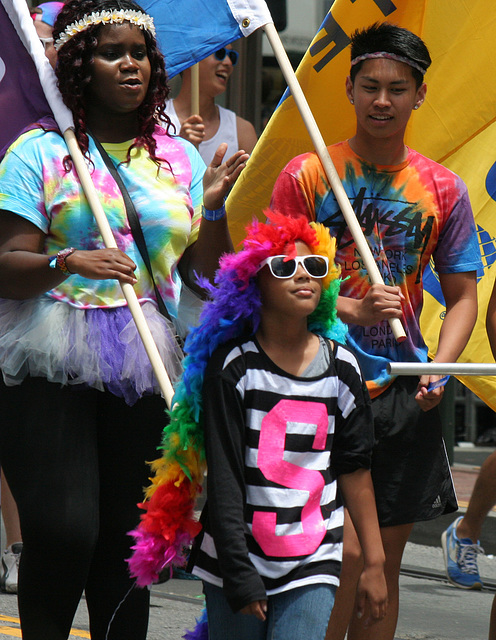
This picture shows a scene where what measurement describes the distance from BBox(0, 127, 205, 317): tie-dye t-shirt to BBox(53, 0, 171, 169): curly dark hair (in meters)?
0.05

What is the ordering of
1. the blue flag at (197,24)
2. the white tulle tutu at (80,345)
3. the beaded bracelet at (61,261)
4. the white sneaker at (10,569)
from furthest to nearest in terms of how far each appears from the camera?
the white sneaker at (10,569), the blue flag at (197,24), the white tulle tutu at (80,345), the beaded bracelet at (61,261)

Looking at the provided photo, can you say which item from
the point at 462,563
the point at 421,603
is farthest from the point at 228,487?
the point at 421,603

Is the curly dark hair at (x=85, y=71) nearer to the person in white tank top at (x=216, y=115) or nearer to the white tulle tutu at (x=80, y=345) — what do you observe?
the white tulle tutu at (x=80, y=345)

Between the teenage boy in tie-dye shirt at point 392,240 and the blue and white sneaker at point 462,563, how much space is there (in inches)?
59.3

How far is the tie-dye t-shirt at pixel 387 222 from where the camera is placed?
3.56 metres

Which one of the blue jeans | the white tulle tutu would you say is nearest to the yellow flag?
the white tulle tutu

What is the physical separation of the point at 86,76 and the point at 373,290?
1.02 meters

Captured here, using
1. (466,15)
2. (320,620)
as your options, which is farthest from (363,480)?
(466,15)

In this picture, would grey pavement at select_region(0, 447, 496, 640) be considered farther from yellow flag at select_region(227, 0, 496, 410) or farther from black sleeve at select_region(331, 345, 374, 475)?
black sleeve at select_region(331, 345, 374, 475)

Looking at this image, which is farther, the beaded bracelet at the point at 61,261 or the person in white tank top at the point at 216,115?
the person in white tank top at the point at 216,115

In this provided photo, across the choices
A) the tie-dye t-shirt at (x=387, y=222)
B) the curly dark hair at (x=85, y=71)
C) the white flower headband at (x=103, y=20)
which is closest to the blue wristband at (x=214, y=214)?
the curly dark hair at (x=85, y=71)

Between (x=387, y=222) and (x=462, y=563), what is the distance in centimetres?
211

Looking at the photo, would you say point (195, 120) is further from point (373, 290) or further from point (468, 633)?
point (468, 633)

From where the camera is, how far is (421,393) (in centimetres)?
346
